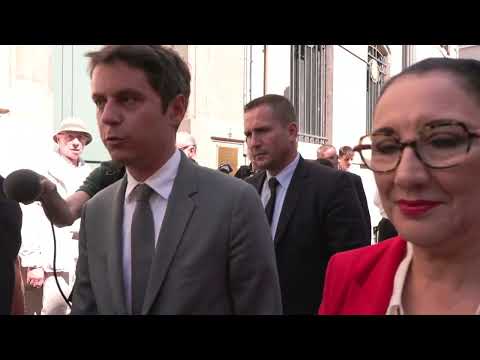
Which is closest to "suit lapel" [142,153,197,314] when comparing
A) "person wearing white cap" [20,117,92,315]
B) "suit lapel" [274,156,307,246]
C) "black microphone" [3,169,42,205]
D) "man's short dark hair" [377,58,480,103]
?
"black microphone" [3,169,42,205]

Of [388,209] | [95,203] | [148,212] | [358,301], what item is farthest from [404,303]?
[95,203]

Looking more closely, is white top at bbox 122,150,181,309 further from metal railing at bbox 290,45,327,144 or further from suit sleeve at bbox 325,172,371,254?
metal railing at bbox 290,45,327,144

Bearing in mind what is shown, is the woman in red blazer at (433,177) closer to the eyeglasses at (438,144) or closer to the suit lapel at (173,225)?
the eyeglasses at (438,144)

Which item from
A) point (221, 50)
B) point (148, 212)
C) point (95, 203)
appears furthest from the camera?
point (221, 50)

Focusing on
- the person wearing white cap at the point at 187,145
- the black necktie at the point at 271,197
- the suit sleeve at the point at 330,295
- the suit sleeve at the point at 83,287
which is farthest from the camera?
the person wearing white cap at the point at 187,145

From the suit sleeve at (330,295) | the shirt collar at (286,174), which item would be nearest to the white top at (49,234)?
the shirt collar at (286,174)

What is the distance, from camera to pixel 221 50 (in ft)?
38.0

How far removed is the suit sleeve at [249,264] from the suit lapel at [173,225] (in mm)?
166

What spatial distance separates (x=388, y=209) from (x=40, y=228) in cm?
443

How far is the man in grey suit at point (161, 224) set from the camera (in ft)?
6.63

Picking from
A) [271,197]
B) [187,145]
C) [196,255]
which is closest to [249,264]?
[196,255]

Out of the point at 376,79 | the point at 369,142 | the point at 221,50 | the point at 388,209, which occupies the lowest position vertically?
the point at 388,209

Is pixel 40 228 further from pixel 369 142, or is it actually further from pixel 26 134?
pixel 369 142

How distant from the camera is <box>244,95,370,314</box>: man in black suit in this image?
3635 millimetres
